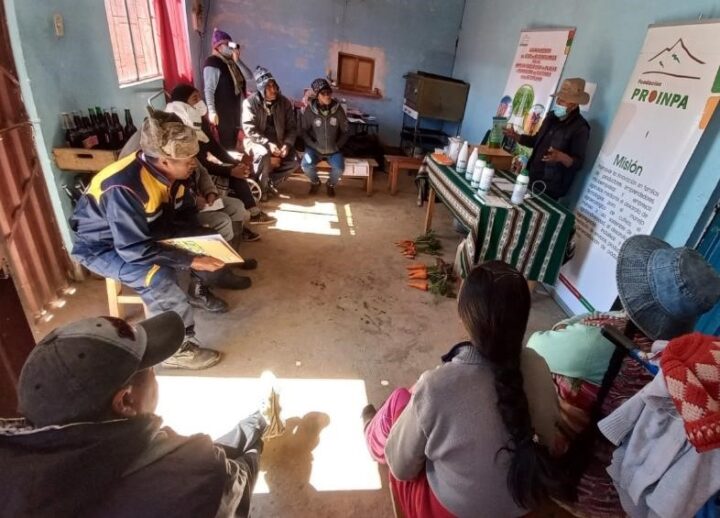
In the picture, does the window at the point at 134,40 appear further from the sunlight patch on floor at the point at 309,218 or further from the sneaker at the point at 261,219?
the sunlight patch on floor at the point at 309,218

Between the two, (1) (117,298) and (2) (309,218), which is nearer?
(1) (117,298)

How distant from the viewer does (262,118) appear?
12.9 feet

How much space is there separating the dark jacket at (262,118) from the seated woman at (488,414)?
3.52 metres

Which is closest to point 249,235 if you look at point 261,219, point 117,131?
point 261,219

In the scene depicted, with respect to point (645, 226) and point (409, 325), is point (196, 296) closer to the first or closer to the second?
point (409, 325)

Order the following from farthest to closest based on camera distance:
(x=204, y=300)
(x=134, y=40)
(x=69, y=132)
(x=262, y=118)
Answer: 1. (x=262, y=118)
2. (x=134, y=40)
3. (x=204, y=300)
4. (x=69, y=132)

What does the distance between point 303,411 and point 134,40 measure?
3934 millimetres

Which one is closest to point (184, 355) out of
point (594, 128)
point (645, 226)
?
point (645, 226)

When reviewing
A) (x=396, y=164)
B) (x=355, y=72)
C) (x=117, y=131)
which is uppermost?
(x=355, y=72)

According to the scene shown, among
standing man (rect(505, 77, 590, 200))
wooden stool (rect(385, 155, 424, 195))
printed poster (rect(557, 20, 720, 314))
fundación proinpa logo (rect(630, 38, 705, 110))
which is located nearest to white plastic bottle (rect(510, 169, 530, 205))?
standing man (rect(505, 77, 590, 200))

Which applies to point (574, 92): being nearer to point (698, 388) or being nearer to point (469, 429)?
point (698, 388)

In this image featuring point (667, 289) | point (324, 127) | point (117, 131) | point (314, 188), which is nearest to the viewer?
point (667, 289)

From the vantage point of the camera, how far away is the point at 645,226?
2.22 metres

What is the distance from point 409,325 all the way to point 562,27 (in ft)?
9.62
